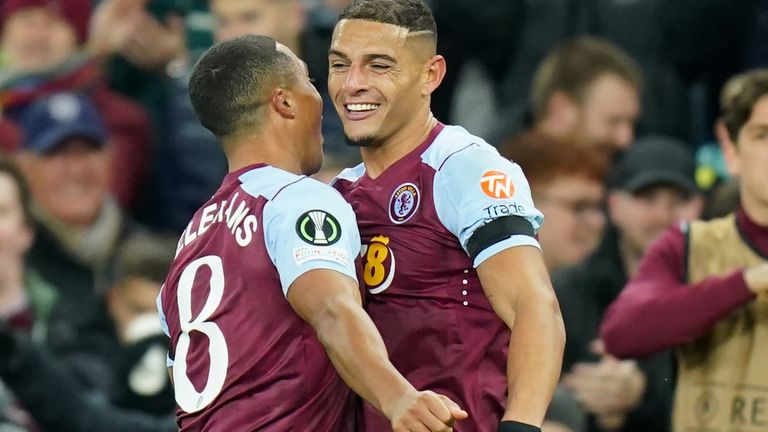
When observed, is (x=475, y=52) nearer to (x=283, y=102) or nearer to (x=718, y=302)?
(x=718, y=302)

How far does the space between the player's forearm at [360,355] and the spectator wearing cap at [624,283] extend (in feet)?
8.20

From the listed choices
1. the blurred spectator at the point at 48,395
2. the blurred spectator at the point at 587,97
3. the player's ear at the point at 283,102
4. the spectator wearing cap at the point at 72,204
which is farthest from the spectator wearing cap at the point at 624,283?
the player's ear at the point at 283,102

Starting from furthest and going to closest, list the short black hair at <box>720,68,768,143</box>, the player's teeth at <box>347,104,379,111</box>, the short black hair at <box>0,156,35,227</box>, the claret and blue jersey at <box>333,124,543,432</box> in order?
the short black hair at <box>0,156,35,227</box> < the short black hair at <box>720,68,768,143</box> < the player's teeth at <box>347,104,379,111</box> < the claret and blue jersey at <box>333,124,543,432</box>

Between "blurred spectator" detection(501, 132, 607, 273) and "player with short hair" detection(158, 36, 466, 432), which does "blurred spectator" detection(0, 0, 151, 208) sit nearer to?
"blurred spectator" detection(501, 132, 607, 273)

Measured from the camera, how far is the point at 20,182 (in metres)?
7.67

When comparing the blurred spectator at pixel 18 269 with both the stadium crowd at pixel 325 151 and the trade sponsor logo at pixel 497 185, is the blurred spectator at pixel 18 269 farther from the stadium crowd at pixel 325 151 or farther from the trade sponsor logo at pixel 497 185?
the trade sponsor logo at pixel 497 185

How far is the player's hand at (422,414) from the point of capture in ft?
12.9

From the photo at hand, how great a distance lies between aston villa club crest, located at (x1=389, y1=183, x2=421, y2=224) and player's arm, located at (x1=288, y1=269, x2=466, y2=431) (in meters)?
0.38

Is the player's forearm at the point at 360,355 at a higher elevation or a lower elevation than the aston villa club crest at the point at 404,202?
lower

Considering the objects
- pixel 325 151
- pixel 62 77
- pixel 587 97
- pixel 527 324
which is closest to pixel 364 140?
pixel 527 324

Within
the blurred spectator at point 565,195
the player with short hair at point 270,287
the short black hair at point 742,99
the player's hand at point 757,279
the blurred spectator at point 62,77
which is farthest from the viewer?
the blurred spectator at point 62,77

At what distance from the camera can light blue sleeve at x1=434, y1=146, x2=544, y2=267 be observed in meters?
4.35

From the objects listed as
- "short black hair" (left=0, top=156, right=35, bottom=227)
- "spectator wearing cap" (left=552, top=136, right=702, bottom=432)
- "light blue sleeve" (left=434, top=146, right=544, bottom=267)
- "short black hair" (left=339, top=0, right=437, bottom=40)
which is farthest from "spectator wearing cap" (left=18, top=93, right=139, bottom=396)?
"light blue sleeve" (left=434, top=146, right=544, bottom=267)

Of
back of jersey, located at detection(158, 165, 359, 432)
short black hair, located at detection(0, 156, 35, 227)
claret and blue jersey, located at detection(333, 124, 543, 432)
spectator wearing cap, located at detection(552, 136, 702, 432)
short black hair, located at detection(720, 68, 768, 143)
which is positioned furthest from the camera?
short black hair, located at detection(0, 156, 35, 227)
